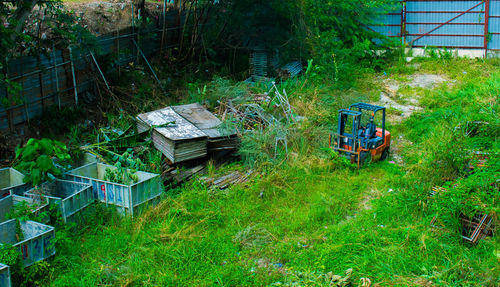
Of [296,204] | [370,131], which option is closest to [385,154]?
[370,131]

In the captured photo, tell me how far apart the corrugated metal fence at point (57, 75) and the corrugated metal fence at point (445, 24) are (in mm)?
9502

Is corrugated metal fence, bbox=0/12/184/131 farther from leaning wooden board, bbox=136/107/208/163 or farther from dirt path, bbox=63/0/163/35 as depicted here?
leaning wooden board, bbox=136/107/208/163

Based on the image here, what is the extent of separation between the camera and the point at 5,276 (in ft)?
17.3

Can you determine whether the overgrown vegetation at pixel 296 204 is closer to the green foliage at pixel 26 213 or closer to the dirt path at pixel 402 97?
the dirt path at pixel 402 97

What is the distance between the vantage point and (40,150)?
689cm

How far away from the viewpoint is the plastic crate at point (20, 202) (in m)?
6.53

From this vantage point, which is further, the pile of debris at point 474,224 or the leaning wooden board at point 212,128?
the leaning wooden board at point 212,128

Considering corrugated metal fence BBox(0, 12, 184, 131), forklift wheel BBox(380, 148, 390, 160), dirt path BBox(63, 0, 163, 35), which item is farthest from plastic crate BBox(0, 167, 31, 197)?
forklift wheel BBox(380, 148, 390, 160)

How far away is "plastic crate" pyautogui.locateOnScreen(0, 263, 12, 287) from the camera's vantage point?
5.22 meters

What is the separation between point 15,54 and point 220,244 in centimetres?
653

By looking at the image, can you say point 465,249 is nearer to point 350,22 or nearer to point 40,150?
point 40,150

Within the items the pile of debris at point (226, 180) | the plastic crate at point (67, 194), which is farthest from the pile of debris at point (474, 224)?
the plastic crate at point (67, 194)

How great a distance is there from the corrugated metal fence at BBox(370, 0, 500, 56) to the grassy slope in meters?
9.45

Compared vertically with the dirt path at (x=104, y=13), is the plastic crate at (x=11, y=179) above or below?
below
